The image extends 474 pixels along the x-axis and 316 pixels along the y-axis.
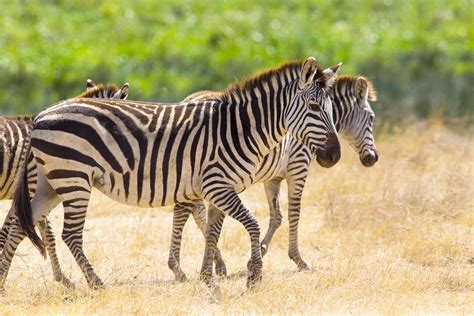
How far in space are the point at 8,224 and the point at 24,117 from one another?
4.39ft

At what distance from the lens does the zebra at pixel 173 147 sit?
874 centimetres

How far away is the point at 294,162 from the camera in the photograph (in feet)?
35.6

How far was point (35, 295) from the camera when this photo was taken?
28.4ft

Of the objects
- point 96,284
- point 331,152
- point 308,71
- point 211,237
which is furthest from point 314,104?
point 96,284

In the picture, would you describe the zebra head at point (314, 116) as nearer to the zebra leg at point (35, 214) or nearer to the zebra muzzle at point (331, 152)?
the zebra muzzle at point (331, 152)

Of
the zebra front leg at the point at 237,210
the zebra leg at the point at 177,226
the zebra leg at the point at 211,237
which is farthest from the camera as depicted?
the zebra leg at the point at 177,226

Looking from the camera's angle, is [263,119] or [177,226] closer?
[263,119]

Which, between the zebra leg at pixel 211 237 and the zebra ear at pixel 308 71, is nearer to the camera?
the zebra ear at pixel 308 71

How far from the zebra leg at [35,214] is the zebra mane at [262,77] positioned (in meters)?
2.06

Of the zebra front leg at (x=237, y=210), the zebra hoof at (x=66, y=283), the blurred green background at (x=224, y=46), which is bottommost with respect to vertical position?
the zebra hoof at (x=66, y=283)

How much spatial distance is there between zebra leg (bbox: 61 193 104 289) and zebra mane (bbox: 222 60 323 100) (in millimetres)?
1879

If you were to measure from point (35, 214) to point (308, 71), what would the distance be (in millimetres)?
3079

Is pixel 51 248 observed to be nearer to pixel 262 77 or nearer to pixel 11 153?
pixel 11 153

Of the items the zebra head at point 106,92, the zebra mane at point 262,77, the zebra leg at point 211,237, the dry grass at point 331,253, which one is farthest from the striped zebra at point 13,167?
the zebra mane at point 262,77
